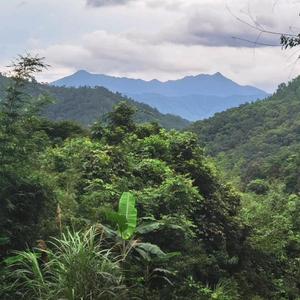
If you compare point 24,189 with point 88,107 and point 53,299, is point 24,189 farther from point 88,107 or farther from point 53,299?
point 88,107

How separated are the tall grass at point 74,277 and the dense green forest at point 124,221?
16mm

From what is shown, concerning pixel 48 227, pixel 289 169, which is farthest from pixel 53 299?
pixel 289 169

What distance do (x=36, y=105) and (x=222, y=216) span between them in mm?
6098

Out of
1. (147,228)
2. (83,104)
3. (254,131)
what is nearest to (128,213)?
(147,228)

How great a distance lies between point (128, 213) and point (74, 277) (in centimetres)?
237

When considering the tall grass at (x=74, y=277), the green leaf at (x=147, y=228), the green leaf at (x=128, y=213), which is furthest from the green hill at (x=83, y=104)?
the tall grass at (x=74, y=277)

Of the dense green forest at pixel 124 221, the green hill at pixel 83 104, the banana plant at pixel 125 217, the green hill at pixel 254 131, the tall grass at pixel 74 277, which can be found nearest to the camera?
the tall grass at pixel 74 277

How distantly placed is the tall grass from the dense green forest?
0.6 inches

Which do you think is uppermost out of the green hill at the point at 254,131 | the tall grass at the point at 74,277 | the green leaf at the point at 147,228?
the green hill at the point at 254,131

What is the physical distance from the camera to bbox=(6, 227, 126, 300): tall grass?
582 cm

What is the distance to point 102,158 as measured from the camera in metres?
11.0

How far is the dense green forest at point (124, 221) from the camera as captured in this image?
6.38 metres

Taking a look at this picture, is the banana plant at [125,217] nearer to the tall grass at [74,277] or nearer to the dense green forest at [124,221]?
the dense green forest at [124,221]

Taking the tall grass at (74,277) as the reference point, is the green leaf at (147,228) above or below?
above
